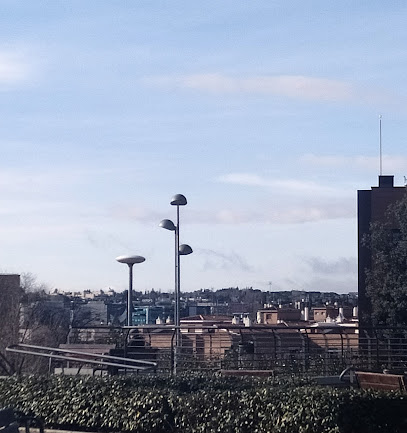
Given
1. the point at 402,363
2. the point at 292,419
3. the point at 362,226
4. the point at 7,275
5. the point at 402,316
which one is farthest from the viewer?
the point at 7,275

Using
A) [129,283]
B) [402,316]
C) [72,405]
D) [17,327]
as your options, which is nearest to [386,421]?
[72,405]

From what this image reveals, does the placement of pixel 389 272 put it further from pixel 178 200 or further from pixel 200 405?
pixel 200 405

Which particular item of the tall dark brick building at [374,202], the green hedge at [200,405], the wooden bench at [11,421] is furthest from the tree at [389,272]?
the wooden bench at [11,421]

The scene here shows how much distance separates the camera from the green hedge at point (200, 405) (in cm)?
1242

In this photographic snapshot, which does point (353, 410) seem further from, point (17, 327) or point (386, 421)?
point (17, 327)

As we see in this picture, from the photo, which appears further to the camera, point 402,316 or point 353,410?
point 402,316

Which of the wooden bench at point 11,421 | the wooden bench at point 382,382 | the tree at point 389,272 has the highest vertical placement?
the tree at point 389,272

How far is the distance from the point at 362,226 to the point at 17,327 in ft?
48.0

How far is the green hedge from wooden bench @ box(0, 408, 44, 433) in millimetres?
1246

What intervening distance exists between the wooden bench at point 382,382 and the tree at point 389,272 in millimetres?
17375

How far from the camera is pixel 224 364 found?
22.0 meters

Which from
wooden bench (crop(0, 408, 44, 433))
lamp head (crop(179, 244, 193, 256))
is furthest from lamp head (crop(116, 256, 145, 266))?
wooden bench (crop(0, 408, 44, 433))

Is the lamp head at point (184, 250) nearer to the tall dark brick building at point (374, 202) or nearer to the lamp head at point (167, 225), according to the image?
the lamp head at point (167, 225)

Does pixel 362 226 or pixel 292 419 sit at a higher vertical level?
pixel 362 226
